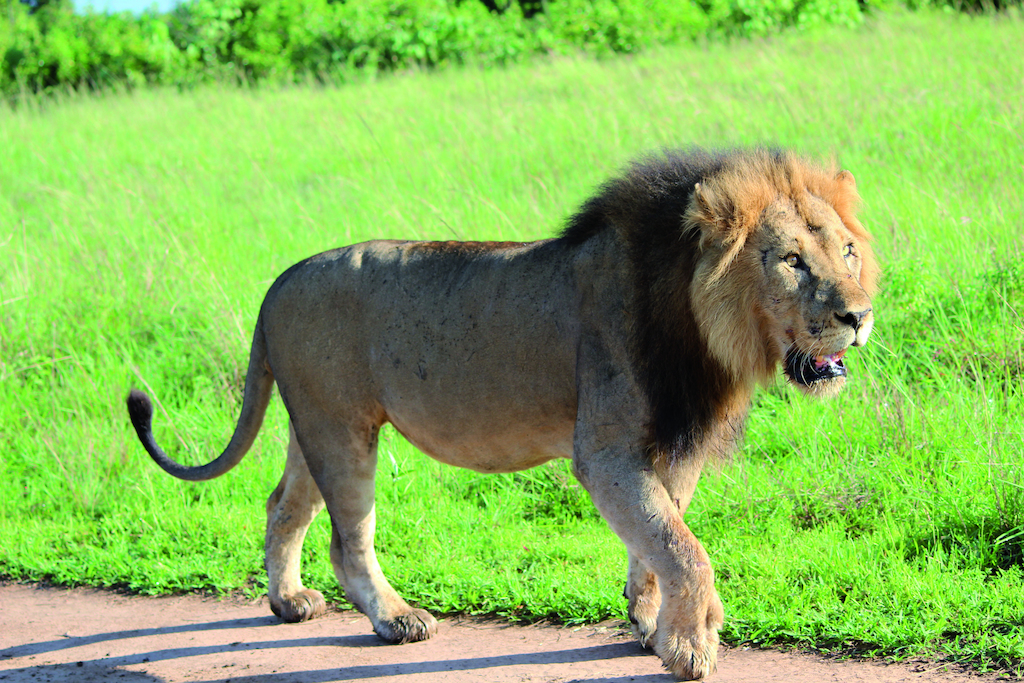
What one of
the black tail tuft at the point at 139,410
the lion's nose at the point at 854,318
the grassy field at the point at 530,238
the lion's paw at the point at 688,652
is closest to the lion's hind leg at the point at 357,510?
the grassy field at the point at 530,238

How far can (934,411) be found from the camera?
4805 mm

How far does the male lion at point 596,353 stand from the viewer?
2.99 m

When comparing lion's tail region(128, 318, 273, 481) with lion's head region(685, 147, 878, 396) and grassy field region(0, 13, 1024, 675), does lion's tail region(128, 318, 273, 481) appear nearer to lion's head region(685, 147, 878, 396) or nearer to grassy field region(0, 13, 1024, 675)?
grassy field region(0, 13, 1024, 675)

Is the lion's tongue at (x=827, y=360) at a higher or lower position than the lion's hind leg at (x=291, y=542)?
higher

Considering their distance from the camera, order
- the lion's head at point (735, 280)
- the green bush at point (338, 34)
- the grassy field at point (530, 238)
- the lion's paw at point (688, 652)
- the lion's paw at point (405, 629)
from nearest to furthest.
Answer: the lion's head at point (735, 280), the lion's paw at point (688, 652), the lion's paw at point (405, 629), the grassy field at point (530, 238), the green bush at point (338, 34)

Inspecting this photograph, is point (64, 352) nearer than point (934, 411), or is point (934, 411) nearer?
point (934, 411)

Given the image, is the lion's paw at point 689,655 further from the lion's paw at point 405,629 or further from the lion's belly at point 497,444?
the lion's paw at point 405,629

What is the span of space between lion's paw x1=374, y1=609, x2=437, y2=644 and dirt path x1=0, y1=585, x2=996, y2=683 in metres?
0.04

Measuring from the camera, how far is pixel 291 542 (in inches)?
163

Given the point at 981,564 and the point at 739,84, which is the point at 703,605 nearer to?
the point at 981,564

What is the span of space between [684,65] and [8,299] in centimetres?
747

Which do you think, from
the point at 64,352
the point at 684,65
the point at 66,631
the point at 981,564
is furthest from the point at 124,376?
the point at 684,65

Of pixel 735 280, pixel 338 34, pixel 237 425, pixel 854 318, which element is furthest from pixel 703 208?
pixel 338 34

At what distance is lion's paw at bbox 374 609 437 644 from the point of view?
12.6 ft
